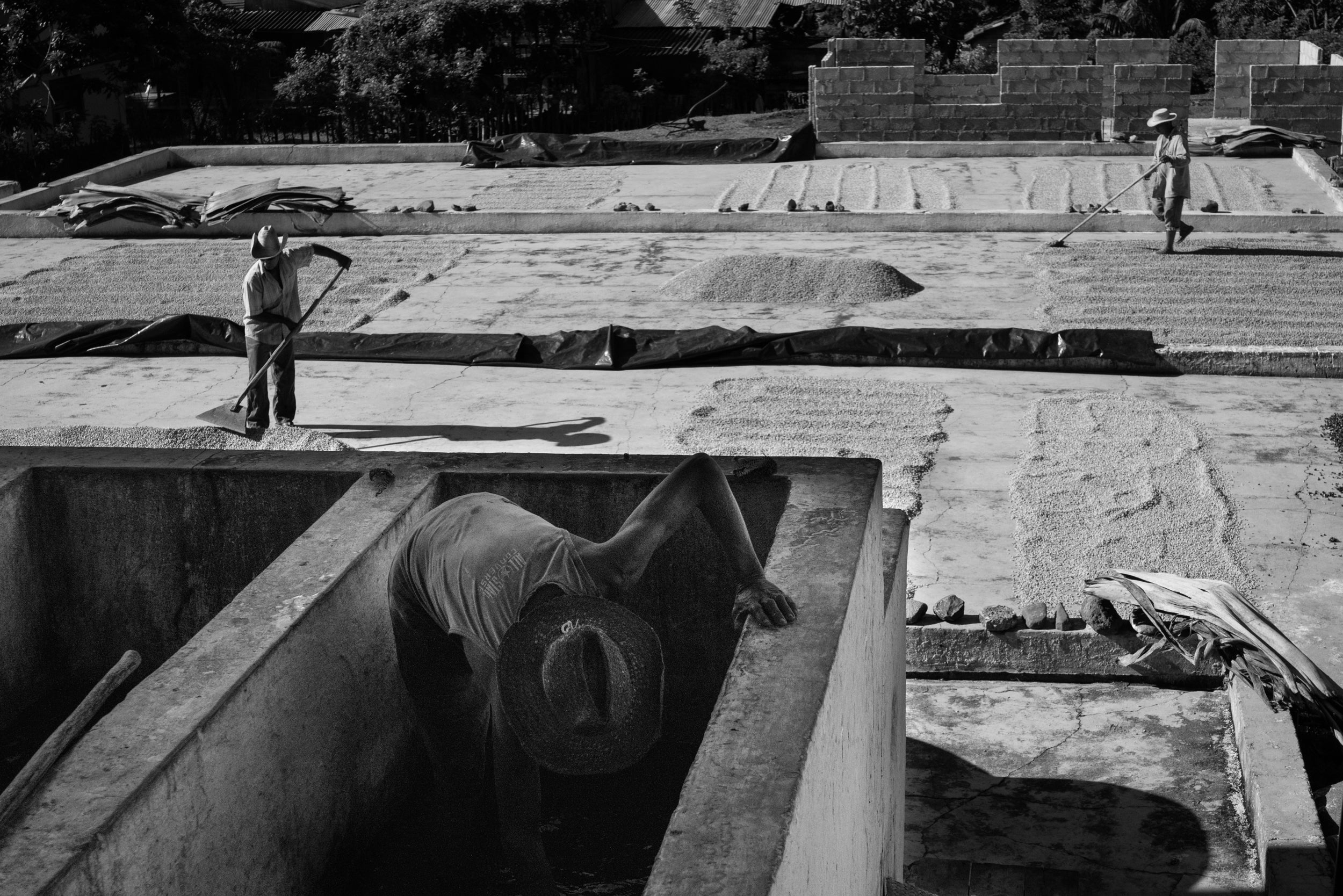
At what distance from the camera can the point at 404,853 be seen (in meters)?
5.89

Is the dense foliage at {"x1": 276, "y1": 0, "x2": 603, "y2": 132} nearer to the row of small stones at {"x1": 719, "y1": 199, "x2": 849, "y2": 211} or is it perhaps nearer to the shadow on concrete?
the row of small stones at {"x1": 719, "y1": 199, "x2": 849, "y2": 211}

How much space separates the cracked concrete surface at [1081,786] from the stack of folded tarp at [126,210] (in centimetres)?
1430

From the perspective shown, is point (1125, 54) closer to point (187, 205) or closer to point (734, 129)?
point (734, 129)

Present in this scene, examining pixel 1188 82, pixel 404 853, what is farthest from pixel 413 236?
pixel 404 853

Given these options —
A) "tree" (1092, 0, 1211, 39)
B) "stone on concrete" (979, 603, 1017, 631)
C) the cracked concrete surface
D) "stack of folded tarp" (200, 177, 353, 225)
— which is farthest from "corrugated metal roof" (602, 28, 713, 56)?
the cracked concrete surface

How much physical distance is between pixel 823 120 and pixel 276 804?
20.3m

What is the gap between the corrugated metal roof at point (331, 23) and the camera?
1291 inches

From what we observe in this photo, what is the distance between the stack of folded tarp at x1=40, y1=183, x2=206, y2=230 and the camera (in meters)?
19.1

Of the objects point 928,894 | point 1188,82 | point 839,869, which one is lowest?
point 928,894

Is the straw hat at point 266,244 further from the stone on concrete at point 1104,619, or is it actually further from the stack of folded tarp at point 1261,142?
the stack of folded tarp at point 1261,142

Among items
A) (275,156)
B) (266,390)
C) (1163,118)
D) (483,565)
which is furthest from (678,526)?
(275,156)

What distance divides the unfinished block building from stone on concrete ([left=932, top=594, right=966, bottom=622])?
1712cm

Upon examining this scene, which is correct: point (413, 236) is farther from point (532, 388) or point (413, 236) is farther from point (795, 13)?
point (795, 13)

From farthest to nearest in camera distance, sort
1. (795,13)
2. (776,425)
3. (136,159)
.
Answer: (795,13) < (136,159) < (776,425)
